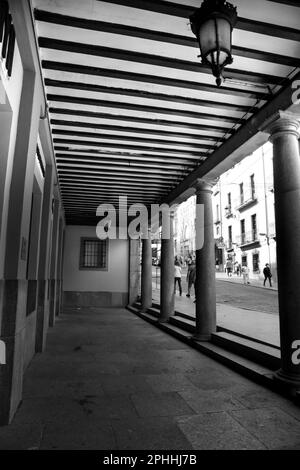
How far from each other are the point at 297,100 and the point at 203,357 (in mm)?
4133

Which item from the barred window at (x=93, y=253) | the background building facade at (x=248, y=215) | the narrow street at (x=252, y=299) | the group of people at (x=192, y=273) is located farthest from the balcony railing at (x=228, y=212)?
the barred window at (x=93, y=253)

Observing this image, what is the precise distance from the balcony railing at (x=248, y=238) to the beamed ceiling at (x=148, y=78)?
20.0m

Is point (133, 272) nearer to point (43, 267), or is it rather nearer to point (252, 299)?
point (252, 299)

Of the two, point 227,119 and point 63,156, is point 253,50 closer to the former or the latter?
point 227,119

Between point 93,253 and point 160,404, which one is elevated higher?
point 93,253

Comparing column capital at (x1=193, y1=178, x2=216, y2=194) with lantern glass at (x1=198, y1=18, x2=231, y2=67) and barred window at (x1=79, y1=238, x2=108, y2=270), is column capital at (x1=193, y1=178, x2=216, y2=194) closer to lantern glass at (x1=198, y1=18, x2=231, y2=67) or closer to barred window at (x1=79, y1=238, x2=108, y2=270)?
lantern glass at (x1=198, y1=18, x2=231, y2=67)

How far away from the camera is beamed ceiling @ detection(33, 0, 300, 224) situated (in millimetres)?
3199

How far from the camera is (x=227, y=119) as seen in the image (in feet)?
16.5

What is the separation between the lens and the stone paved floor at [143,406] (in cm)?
273

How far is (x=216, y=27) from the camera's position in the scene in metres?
2.56

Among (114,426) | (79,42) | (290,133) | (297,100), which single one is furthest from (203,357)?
(79,42)
